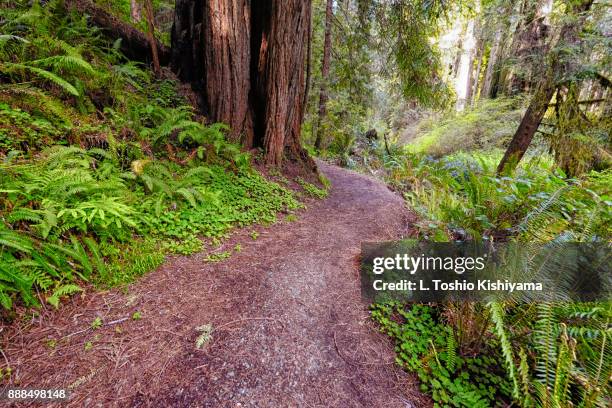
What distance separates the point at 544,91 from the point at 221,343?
662 centimetres

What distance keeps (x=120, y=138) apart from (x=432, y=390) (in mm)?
4110

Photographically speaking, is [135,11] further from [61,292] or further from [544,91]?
[544,91]

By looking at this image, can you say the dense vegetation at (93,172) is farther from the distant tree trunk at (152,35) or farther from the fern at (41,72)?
the distant tree trunk at (152,35)

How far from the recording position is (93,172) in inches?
111

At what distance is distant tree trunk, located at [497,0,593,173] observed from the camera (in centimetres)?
448

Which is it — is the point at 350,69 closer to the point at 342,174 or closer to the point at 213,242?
the point at 342,174

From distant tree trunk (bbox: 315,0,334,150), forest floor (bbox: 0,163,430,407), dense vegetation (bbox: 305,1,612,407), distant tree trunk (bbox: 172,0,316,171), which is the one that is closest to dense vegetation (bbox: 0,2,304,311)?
forest floor (bbox: 0,163,430,407)

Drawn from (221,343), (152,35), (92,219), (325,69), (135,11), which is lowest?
(221,343)

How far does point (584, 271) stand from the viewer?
1.95 meters

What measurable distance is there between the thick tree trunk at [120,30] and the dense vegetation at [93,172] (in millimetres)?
364

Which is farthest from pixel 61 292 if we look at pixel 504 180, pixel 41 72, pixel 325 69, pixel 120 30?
pixel 325 69

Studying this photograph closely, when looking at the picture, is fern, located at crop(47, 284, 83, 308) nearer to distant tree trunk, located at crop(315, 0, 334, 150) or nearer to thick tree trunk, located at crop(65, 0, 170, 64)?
thick tree trunk, located at crop(65, 0, 170, 64)

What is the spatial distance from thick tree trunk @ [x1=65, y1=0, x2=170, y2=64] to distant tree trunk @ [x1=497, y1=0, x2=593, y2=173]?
6.91 m

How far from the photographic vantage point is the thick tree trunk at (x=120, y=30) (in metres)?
4.63
